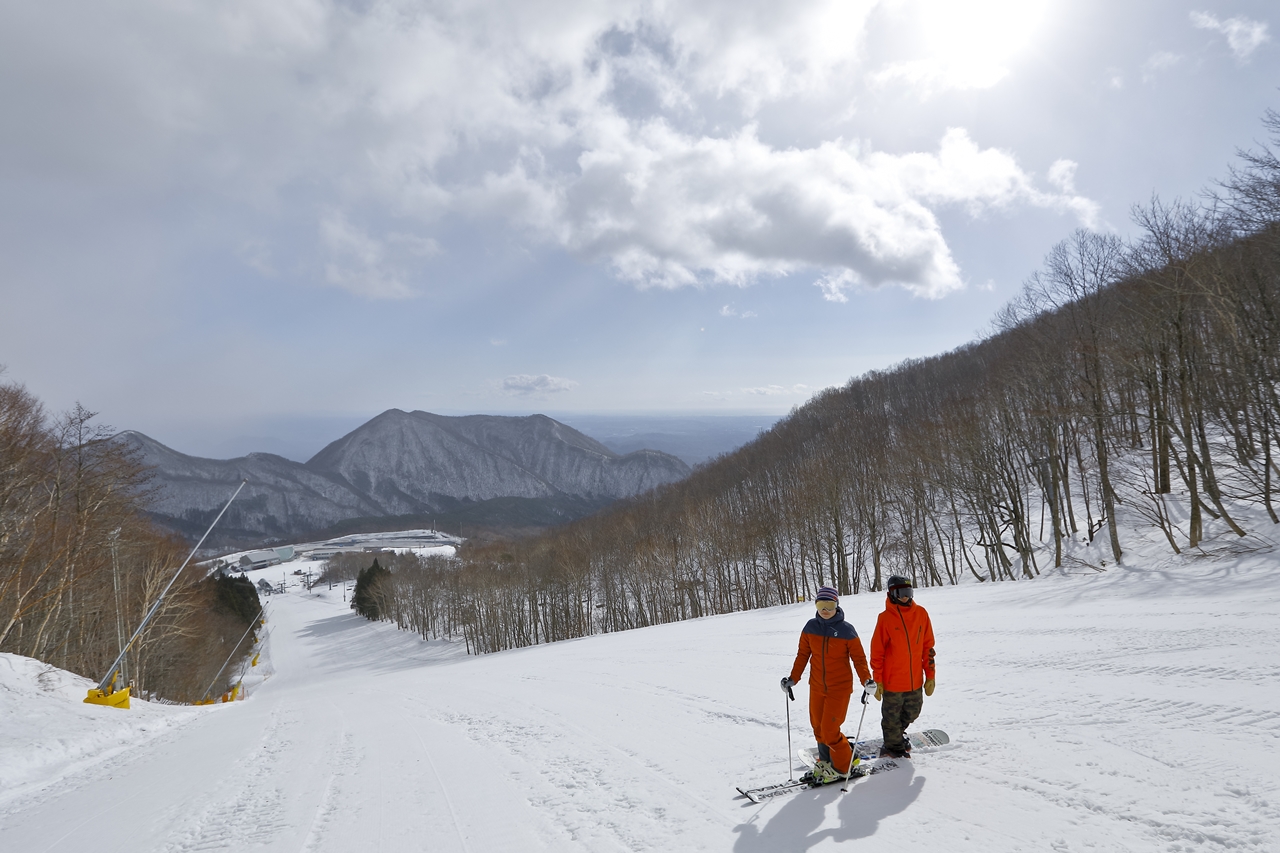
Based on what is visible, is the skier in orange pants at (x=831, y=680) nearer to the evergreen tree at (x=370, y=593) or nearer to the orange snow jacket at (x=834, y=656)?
the orange snow jacket at (x=834, y=656)

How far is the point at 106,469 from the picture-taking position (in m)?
24.3

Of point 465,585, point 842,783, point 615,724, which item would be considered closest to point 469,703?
point 615,724

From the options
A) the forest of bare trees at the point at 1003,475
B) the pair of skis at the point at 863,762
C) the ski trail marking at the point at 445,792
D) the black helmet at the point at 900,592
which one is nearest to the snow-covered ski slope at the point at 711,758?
the ski trail marking at the point at 445,792

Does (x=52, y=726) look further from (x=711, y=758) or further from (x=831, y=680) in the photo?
(x=831, y=680)

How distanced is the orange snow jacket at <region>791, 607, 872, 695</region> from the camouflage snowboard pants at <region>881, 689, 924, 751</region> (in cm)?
48

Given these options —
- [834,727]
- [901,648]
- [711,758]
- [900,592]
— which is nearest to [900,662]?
[901,648]

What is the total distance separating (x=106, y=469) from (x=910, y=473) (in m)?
43.1

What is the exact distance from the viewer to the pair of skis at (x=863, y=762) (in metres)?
5.69

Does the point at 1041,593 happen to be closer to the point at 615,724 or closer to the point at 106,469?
the point at 615,724

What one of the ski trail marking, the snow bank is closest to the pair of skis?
the ski trail marking

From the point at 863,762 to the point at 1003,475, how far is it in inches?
1202

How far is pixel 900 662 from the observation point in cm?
605

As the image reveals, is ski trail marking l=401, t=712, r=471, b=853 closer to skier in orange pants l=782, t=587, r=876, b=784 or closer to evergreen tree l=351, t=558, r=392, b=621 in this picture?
skier in orange pants l=782, t=587, r=876, b=784

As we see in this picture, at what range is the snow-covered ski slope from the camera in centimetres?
480
